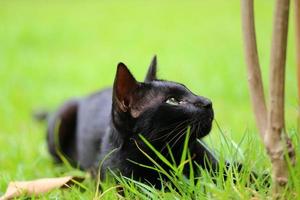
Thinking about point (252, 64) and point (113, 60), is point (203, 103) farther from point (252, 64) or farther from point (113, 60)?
point (113, 60)

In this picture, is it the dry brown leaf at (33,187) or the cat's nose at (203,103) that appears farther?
the dry brown leaf at (33,187)

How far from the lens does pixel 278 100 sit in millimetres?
2092

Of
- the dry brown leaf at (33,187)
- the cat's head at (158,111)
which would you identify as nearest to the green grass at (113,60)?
the dry brown leaf at (33,187)

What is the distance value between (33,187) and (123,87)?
0.68 m

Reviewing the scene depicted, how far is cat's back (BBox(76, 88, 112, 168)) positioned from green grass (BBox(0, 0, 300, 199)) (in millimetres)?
214

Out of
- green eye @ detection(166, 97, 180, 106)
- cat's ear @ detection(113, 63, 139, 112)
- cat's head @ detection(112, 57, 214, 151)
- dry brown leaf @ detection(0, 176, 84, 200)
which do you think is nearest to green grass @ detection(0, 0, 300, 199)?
dry brown leaf @ detection(0, 176, 84, 200)

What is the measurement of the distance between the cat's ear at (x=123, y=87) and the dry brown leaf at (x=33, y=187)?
49cm

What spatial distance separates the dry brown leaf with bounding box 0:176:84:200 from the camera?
2.86m

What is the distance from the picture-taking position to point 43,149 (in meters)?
4.59

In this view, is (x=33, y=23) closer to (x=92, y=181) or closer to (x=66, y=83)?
(x=66, y=83)

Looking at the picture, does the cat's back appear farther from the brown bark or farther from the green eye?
the brown bark

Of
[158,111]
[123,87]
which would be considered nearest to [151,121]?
[158,111]

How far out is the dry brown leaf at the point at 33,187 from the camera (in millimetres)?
2855

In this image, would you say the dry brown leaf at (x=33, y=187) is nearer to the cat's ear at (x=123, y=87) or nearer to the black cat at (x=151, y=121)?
the black cat at (x=151, y=121)
